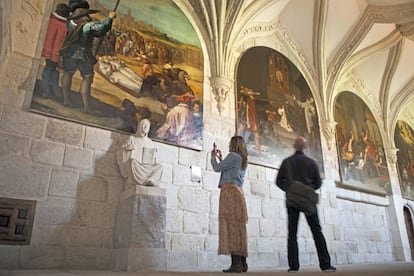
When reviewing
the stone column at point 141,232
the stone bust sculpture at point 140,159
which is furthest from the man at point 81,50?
the stone column at point 141,232

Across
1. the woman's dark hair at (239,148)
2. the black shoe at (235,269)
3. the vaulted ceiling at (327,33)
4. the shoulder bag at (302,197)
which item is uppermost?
the vaulted ceiling at (327,33)

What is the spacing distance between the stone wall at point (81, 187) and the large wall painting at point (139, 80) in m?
0.18

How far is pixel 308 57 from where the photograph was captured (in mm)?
8367

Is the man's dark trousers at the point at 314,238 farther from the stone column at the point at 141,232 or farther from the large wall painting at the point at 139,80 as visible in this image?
the large wall painting at the point at 139,80

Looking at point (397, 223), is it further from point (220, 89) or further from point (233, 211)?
point (233, 211)

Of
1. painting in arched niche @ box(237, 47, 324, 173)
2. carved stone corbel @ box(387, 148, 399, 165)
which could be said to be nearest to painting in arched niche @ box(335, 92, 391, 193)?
carved stone corbel @ box(387, 148, 399, 165)

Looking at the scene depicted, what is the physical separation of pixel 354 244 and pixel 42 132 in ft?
22.8

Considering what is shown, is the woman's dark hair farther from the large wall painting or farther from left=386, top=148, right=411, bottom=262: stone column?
left=386, top=148, right=411, bottom=262: stone column

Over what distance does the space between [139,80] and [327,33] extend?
18.0ft

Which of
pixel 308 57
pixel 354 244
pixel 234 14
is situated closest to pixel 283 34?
pixel 308 57

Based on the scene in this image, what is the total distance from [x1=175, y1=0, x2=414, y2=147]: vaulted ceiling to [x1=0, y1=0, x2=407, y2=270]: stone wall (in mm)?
1598

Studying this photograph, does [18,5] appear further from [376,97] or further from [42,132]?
[376,97]

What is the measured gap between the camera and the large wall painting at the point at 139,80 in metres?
4.35

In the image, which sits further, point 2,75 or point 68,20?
point 68,20
